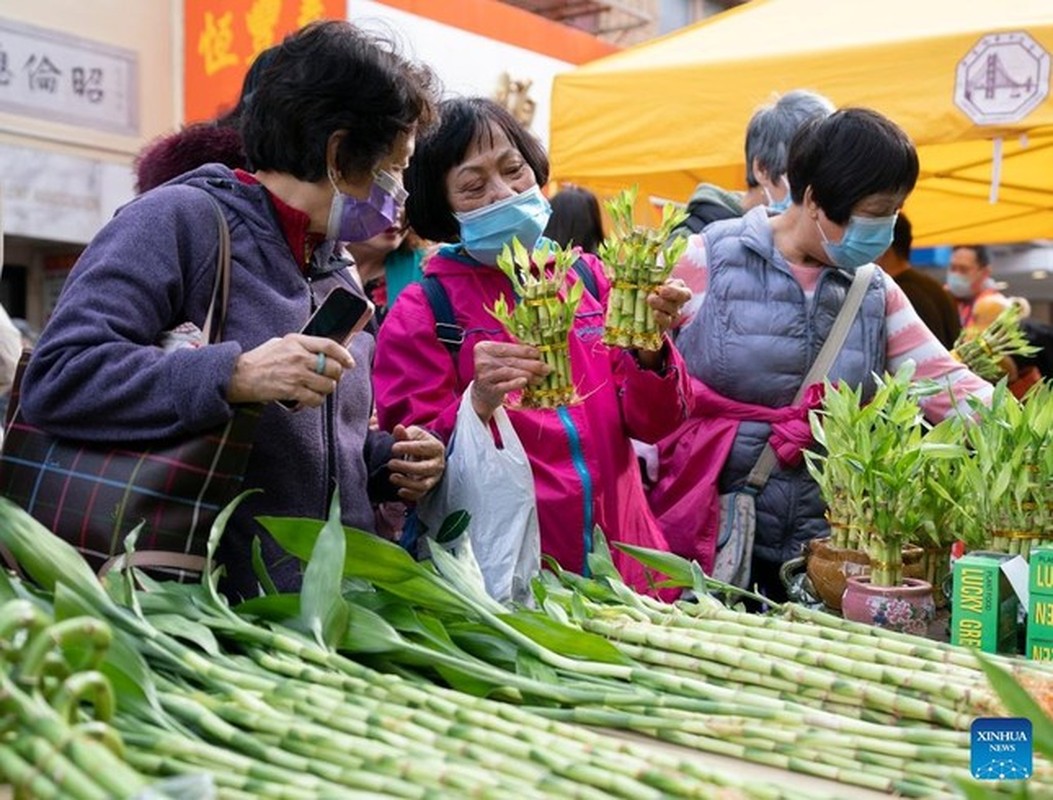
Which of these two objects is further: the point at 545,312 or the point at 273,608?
the point at 545,312

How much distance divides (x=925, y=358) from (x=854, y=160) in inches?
21.5

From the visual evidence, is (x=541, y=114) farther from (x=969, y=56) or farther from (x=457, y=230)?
(x=457, y=230)

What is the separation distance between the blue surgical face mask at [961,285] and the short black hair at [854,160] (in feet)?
15.5

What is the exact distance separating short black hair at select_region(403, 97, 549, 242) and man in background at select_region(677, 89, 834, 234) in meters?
1.03

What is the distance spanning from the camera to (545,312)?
6.89 ft

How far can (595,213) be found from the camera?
399cm

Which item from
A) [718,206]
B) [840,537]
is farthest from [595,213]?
[840,537]

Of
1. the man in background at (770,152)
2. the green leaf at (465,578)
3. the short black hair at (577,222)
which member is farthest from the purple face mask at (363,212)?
the short black hair at (577,222)

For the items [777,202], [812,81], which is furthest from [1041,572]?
[812,81]

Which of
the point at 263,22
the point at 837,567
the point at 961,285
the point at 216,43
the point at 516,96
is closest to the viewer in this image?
the point at 837,567

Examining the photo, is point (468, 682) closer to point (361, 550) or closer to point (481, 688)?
point (481, 688)

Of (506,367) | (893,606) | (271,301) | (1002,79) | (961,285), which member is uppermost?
(1002,79)

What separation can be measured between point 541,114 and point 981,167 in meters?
5.64

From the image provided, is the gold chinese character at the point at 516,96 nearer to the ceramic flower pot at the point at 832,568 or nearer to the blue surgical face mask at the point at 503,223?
the blue surgical face mask at the point at 503,223
